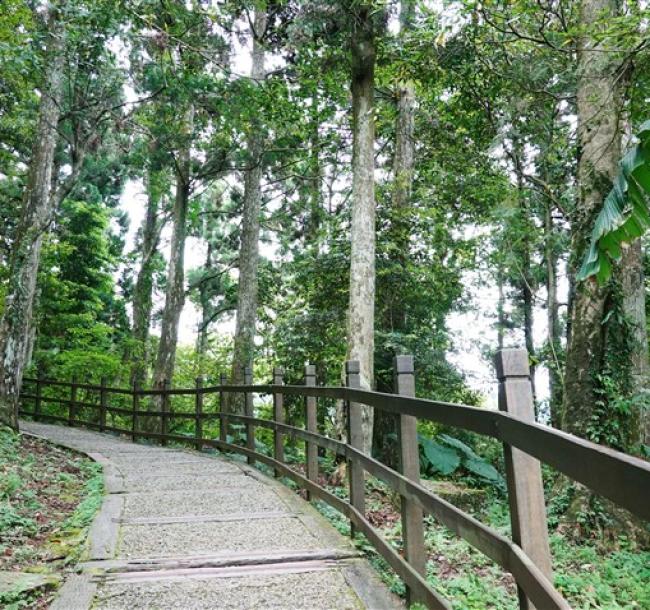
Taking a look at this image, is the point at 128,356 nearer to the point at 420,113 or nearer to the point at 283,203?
the point at 283,203

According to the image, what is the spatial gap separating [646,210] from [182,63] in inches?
429

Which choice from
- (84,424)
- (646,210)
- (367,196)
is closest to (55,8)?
(367,196)

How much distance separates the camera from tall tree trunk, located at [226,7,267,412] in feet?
44.2

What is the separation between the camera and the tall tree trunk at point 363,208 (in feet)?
28.2

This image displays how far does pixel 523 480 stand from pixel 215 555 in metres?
2.57

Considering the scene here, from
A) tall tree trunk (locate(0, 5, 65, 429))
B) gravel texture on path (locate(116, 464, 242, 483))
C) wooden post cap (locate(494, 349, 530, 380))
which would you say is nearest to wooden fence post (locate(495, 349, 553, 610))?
wooden post cap (locate(494, 349, 530, 380))

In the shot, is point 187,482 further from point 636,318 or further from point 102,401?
point 102,401

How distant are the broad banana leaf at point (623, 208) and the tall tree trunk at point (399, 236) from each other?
7.34 meters

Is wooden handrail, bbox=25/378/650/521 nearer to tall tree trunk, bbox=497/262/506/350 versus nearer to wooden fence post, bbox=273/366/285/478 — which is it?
wooden fence post, bbox=273/366/285/478

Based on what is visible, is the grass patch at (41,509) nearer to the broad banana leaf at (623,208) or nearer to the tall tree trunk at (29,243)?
the tall tree trunk at (29,243)

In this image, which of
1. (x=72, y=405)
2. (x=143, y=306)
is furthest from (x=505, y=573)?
(x=143, y=306)

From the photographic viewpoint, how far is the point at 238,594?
3430mm

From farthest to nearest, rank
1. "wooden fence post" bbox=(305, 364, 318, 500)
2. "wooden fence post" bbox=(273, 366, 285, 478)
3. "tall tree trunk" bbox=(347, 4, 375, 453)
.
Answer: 1. "tall tree trunk" bbox=(347, 4, 375, 453)
2. "wooden fence post" bbox=(273, 366, 285, 478)
3. "wooden fence post" bbox=(305, 364, 318, 500)

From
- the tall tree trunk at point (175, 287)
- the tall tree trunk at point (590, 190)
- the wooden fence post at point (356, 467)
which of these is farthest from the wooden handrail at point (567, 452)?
the tall tree trunk at point (175, 287)
